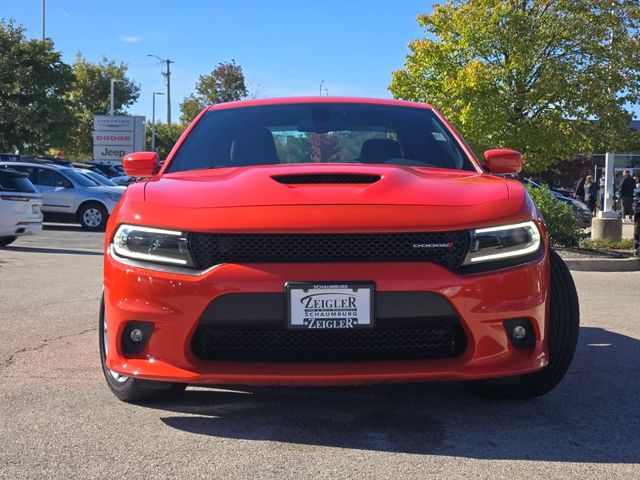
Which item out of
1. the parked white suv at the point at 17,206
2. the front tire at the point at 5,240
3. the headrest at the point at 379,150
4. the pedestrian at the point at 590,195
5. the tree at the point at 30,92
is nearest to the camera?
the headrest at the point at 379,150

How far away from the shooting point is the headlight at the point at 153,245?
→ 312 cm

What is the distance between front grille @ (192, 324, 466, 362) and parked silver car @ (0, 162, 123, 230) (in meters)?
15.4

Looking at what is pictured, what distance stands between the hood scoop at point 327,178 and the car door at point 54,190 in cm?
1563

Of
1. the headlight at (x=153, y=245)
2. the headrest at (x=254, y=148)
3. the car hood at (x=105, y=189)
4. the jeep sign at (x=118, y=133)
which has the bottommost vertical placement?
the car hood at (x=105, y=189)

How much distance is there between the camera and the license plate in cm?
300

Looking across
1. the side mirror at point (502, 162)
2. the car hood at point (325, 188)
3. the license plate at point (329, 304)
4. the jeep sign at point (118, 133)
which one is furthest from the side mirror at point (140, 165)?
the jeep sign at point (118, 133)

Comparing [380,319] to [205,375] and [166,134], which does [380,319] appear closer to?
[205,375]

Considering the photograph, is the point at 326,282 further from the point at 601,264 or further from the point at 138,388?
the point at 601,264

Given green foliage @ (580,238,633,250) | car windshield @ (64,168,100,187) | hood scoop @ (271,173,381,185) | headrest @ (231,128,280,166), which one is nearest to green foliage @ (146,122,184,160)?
car windshield @ (64,168,100,187)

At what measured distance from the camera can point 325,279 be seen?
3000mm

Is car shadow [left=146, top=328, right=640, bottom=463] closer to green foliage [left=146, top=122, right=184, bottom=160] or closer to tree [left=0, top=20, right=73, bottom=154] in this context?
tree [left=0, top=20, right=73, bottom=154]

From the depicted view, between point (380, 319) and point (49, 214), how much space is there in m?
16.6

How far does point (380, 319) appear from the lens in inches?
119

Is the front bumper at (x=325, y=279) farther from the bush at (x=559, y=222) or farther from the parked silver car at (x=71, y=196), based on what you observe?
the parked silver car at (x=71, y=196)
